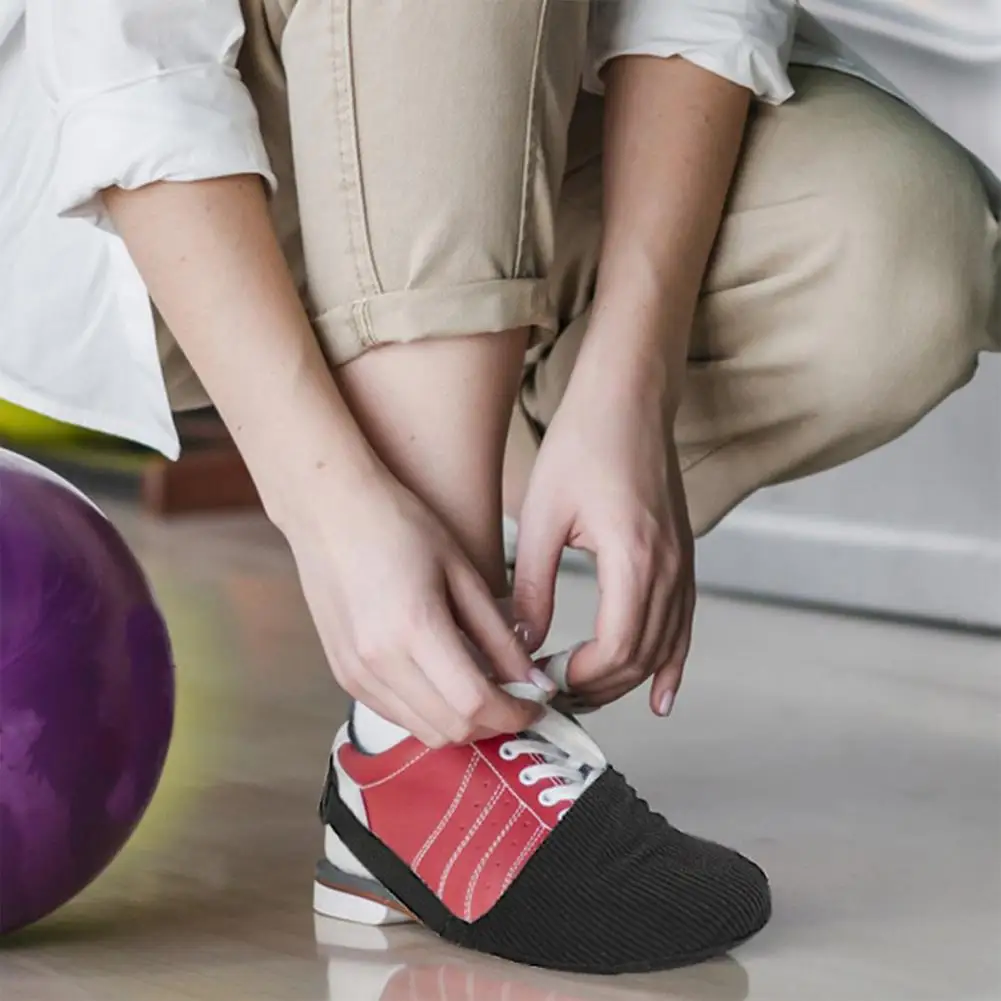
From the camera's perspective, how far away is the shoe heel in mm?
959

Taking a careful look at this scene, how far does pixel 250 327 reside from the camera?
0.84 metres

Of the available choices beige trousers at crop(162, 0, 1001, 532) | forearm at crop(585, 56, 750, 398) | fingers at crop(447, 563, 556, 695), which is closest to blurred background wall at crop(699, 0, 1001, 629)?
beige trousers at crop(162, 0, 1001, 532)

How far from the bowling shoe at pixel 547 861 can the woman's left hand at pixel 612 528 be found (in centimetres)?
5

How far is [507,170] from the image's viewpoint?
2.83 ft

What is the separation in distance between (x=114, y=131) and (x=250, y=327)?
12 centimetres

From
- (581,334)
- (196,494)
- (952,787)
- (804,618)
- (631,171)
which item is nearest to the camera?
(631,171)

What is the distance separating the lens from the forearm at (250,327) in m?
0.83

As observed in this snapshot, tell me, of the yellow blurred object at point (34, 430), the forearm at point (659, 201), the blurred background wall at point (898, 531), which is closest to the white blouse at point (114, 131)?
the forearm at point (659, 201)

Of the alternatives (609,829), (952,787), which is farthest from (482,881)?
(952,787)

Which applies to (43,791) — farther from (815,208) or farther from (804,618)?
(804,618)

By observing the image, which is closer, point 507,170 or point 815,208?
point 507,170

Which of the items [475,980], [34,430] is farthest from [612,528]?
[34,430]

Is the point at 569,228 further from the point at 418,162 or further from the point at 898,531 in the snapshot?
the point at 898,531

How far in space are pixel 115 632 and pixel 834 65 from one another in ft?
2.07
